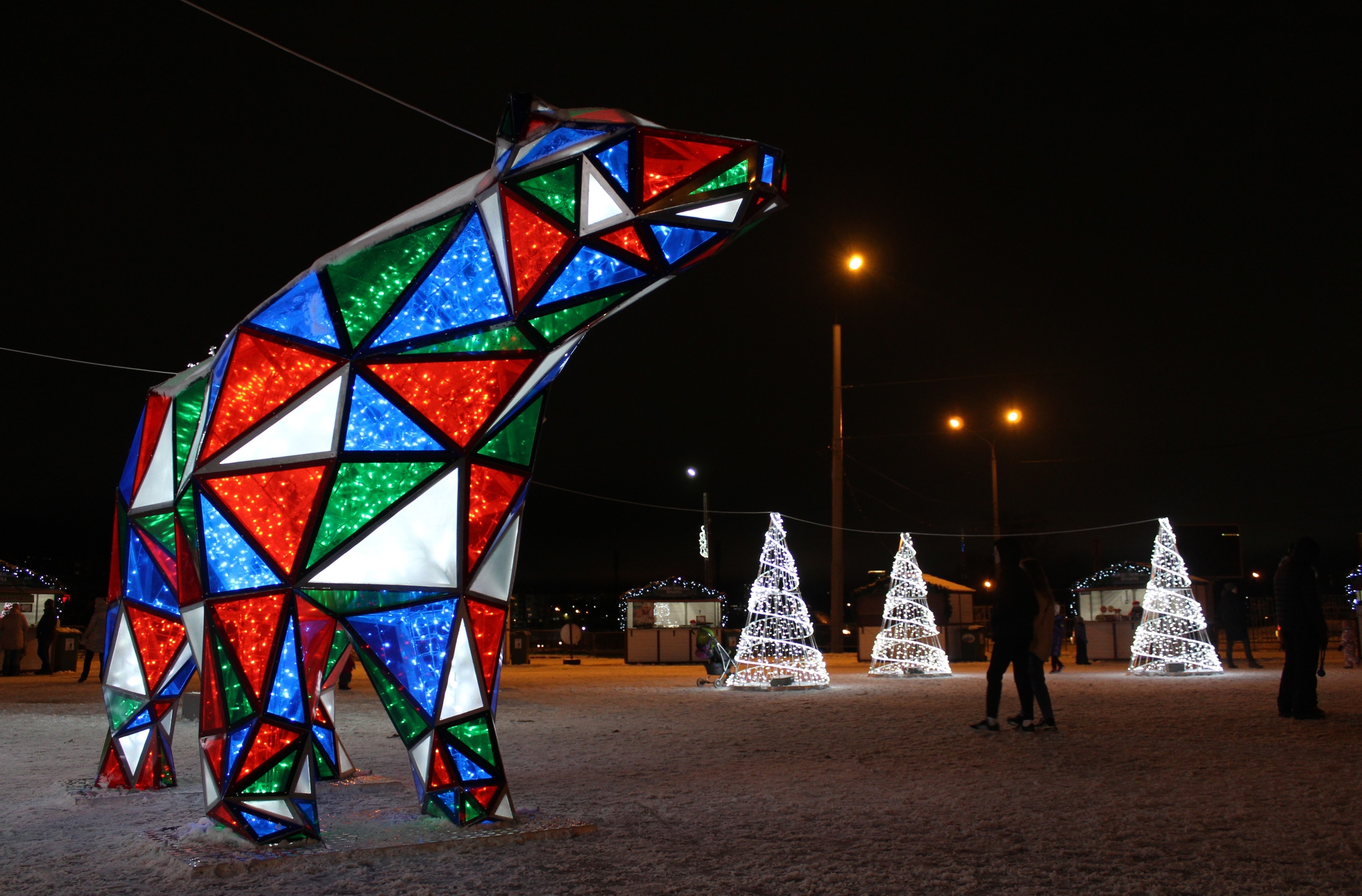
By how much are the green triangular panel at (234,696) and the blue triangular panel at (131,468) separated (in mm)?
2872

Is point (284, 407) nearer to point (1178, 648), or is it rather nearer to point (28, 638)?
point (1178, 648)

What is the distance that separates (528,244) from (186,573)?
2.38 m

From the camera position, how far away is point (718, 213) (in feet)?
16.6

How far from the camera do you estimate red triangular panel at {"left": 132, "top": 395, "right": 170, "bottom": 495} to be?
7090 millimetres

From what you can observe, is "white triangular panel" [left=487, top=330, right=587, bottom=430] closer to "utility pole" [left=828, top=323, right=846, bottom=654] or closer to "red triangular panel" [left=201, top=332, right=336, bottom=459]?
"red triangular panel" [left=201, top=332, right=336, bottom=459]

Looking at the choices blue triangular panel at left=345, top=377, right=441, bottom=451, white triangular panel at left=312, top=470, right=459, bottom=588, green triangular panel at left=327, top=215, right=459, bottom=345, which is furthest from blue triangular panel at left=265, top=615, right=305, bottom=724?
green triangular panel at left=327, top=215, right=459, bottom=345

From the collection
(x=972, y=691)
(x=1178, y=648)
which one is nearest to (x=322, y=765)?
(x=972, y=691)

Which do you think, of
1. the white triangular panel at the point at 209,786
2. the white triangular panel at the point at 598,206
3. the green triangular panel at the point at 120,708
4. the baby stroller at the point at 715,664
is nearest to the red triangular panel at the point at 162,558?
the green triangular panel at the point at 120,708

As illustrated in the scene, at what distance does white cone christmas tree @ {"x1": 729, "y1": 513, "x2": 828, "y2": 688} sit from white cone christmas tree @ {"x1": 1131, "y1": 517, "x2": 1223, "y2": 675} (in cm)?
601

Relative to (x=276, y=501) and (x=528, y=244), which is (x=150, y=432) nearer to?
(x=276, y=501)

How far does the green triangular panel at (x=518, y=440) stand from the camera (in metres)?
5.55

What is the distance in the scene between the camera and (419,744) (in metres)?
5.30

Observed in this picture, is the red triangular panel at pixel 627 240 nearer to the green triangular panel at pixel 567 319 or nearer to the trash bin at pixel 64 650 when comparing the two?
the green triangular panel at pixel 567 319

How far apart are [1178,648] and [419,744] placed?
1710 centimetres
